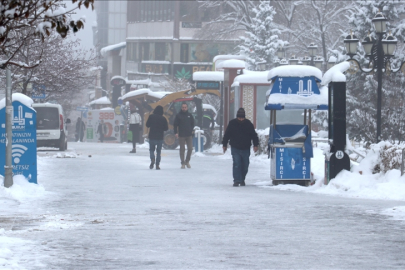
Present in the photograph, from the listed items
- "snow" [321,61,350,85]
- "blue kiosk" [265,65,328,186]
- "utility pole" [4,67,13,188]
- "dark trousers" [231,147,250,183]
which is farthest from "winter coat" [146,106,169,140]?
"utility pole" [4,67,13,188]

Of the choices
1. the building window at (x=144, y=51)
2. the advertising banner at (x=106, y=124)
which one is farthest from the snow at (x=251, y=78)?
the building window at (x=144, y=51)

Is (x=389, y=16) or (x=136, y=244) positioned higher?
(x=389, y=16)

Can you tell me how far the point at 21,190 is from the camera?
1276cm

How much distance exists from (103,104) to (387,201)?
79.4 meters

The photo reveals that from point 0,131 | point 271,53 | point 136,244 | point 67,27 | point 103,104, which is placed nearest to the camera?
point 67,27

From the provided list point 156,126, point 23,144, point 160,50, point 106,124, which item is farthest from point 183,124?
point 160,50

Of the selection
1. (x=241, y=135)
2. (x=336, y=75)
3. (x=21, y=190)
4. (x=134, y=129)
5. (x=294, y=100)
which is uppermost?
(x=336, y=75)

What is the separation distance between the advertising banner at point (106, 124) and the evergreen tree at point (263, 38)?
13284 mm

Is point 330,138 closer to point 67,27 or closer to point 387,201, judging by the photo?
point 387,201

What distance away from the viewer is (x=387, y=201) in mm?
12078

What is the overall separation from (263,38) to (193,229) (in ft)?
133

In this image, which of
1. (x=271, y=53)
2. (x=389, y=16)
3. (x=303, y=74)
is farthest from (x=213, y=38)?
(x=303, y=74)

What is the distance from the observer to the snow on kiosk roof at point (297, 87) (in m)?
15.2

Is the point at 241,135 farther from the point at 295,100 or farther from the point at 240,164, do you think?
the point at 295,100
